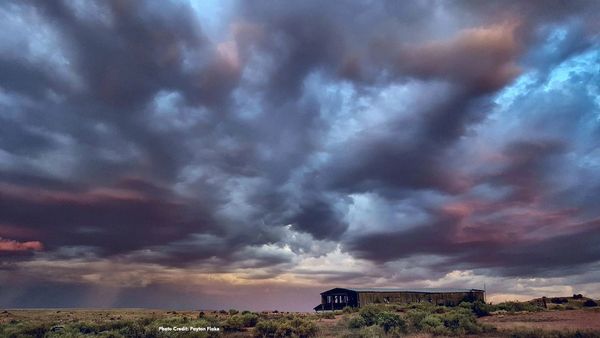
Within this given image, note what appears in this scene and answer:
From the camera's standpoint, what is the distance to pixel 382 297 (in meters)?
68.7

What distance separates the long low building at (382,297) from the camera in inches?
2635

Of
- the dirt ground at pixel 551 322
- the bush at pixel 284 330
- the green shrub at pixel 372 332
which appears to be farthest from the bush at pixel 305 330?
the dirt ground at pixel 551 322

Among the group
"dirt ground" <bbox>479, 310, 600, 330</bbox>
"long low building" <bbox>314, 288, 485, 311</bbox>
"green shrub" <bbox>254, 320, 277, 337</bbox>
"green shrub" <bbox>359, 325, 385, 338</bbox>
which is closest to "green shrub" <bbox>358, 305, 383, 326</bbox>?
"green shrub" <bbox>359, 325, 385, 338</bbox>

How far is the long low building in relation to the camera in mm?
66938

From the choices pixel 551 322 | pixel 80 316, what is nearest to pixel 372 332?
pixel 551 322

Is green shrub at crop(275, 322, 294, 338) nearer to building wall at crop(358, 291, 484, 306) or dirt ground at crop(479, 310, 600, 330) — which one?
dirt ground at crop(479, 310, 600, 330)

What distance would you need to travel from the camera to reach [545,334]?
92.5 ft

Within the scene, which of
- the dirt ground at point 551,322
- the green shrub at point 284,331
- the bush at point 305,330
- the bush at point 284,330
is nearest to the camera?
the dirt ground at point 551,322

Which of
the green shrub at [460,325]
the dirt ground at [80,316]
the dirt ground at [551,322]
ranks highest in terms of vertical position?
the dirt ground at [80,316]

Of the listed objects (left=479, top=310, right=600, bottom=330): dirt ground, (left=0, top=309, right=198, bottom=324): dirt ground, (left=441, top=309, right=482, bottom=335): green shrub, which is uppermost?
(left=0, top=309, right=198, bottom=324): dirt ground

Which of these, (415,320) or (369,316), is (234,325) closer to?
(369,316)

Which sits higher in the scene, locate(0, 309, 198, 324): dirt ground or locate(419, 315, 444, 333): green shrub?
locate(0, 309, 198, 324): dirt ground

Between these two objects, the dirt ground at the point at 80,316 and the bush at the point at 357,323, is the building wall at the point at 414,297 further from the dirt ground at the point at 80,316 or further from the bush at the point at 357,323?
the bush at the point at 357,323

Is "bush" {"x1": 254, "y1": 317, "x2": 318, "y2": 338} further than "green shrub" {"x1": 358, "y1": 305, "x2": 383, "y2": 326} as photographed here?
No
